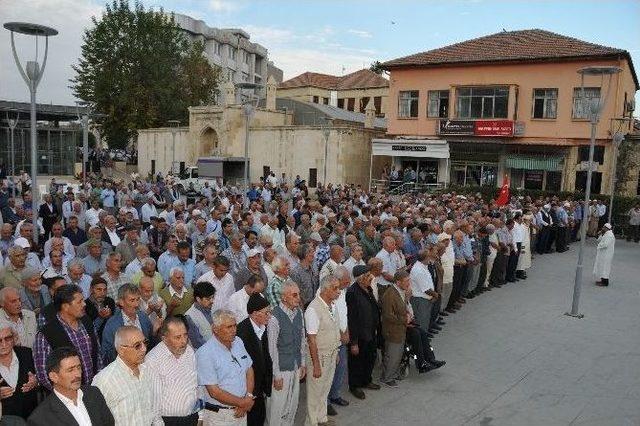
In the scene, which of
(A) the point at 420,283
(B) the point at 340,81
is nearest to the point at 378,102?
(B) the point at 340,81

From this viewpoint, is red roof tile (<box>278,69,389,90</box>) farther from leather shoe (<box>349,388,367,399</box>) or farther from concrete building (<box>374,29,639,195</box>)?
leather shoe (<box>349,388,367,399</box>)

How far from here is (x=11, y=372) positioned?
4109 millimetres

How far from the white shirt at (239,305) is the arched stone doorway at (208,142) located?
34.8 m

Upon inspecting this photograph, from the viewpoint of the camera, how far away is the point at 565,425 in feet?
20.7

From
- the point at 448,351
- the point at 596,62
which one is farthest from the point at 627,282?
the point at 596,62

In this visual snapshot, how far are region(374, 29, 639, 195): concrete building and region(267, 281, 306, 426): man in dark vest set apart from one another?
2478cm

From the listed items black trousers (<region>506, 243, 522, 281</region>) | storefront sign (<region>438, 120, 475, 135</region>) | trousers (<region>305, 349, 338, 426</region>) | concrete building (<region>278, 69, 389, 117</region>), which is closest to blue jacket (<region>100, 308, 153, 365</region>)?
trousers (<region>305, 349, 338, 426</region>)

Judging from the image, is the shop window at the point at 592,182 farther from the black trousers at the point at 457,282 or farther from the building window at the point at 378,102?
the building window at the point at 378,102

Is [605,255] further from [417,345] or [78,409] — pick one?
[78,409]

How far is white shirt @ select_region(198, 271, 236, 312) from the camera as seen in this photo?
655 centimetres

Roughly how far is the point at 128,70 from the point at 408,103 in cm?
2386

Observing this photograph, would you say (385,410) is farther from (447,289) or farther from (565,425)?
(447,289)

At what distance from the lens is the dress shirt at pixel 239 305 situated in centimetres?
589

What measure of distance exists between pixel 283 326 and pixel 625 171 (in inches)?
1067
